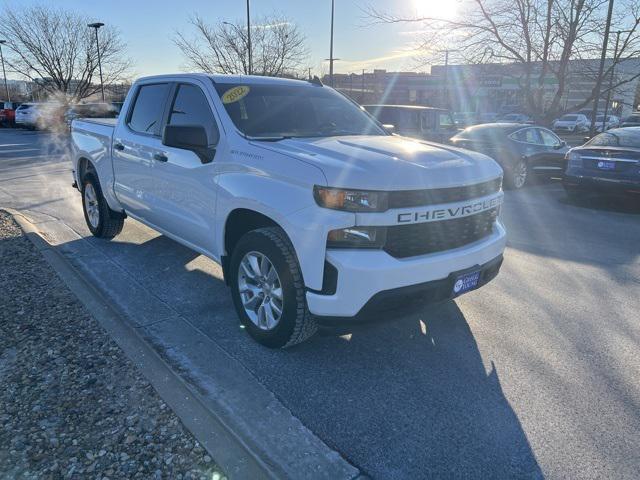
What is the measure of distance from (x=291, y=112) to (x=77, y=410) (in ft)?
8.84

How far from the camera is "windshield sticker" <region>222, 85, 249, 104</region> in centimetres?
388

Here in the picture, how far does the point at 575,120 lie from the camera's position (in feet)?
126

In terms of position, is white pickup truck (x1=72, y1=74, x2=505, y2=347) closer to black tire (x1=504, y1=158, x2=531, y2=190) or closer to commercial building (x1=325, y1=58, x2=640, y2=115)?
black tire (x1=504, y1=158, x2=531, y2=190)

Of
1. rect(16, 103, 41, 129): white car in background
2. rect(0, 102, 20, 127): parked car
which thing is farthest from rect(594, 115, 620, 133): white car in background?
rect(0, 102, 20, 127): parked car

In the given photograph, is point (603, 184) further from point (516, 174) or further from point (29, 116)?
point (29, 116)

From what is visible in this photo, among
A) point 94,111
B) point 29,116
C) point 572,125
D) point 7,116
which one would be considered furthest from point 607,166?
→ point 572,125

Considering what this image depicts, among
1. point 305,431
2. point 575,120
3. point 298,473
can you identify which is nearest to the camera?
point 298,473

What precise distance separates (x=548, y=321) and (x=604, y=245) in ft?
9.76

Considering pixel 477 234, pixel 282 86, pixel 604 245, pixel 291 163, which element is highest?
pixel 282 86

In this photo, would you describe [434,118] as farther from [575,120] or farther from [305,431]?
[575,120]

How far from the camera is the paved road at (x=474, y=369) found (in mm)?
2504

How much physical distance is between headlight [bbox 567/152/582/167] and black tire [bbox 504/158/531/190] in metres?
1.43

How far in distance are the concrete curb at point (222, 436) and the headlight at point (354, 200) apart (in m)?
1.24

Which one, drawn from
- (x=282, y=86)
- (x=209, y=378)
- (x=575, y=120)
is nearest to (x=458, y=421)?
(x=209, y=378)
